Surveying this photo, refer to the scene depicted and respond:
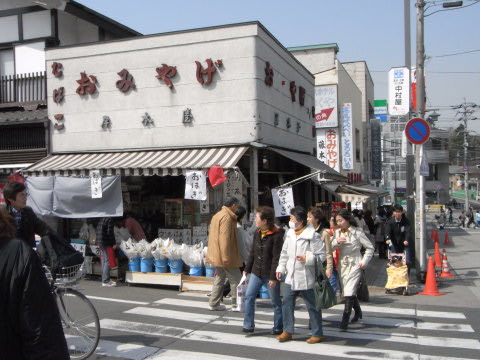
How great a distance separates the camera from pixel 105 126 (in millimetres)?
12961

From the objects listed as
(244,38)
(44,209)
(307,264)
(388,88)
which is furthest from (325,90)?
(307,264)

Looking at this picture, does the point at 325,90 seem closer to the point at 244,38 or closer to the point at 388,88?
the point at 388,88

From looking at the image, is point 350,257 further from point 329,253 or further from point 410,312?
point 410,312

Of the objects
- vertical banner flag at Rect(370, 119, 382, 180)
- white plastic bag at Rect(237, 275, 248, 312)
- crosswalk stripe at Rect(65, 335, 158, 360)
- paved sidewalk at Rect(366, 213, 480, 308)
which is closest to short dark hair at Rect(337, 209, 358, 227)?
white plastic bag at Rect(237, 275, 248, 312)

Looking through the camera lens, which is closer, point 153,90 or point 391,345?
point 391,345

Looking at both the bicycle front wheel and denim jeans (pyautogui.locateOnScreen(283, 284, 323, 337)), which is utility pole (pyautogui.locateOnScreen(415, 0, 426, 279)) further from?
the bicycle front wheel

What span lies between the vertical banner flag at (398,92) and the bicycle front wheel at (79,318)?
10508mm

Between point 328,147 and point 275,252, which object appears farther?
point 328,147

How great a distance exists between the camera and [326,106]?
80.6ft

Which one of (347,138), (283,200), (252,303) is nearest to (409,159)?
(283,200)

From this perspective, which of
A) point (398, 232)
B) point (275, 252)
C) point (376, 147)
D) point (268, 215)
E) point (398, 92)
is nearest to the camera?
point (275, 252)

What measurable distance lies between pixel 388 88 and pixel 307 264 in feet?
29.9

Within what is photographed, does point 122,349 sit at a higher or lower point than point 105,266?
lower

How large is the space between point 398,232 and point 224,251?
17.2ft
